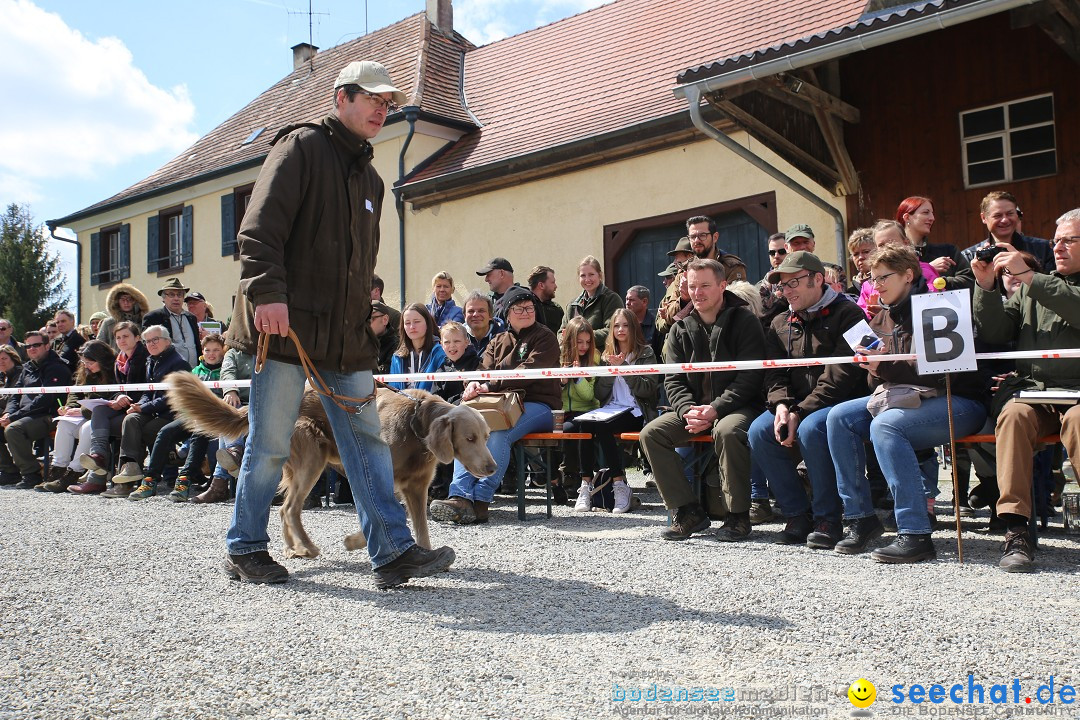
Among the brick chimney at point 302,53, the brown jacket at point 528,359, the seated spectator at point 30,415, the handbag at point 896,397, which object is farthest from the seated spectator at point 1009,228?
the brick chimney at point 302,53

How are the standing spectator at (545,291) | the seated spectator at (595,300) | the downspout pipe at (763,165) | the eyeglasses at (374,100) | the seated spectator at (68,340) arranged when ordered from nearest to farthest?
1. the eyeglasses at (374,100)
2. the seated spectator at (595,300)
3. the standing spectator at (545,291)
4. the downspout pipe at (763,165)
5. the seated spectator at (68,340)

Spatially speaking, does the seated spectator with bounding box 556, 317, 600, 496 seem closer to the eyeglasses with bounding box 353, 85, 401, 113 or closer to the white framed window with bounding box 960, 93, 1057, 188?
the eyeglasses with bounding box 353, 85, 401, 113

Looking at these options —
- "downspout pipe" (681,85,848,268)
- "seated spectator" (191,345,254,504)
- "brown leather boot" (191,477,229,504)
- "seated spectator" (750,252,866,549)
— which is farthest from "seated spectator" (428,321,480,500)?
"downspout pipe" (681,85,848,268)

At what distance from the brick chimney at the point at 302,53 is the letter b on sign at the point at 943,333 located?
2711 cm

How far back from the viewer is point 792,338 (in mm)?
6371

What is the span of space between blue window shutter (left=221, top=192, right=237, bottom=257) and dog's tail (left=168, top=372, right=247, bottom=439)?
19.5 meters

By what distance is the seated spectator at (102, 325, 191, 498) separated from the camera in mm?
9992

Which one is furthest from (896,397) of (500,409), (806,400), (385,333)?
(385,333)

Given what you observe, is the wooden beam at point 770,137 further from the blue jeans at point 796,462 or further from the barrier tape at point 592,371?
the blue jeans at point 796,462

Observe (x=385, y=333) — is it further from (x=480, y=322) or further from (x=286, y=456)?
(x=286, y=456)

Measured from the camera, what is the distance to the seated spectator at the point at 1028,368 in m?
5.05

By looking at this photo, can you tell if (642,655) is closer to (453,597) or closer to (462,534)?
(453,597)

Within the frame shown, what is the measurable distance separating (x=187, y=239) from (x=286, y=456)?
73.7ft

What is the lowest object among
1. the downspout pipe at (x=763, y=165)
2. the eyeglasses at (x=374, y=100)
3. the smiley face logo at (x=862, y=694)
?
the smiley face logo at (x=862, y=694)
